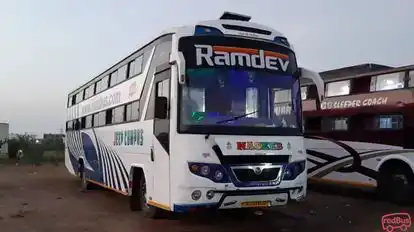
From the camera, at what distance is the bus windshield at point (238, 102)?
7.27 meters

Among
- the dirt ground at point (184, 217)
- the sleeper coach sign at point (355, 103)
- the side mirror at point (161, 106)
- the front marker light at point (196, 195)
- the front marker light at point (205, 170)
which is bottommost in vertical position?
the dirt ground at point (184, 217)

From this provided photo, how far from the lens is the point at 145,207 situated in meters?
9.05

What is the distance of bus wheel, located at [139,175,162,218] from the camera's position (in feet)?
28.3

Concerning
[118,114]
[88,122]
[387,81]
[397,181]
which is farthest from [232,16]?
[88,122]

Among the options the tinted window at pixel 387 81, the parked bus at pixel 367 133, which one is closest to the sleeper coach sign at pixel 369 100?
the parked bus at pixel 367 133

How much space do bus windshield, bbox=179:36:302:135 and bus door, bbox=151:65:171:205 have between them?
0.40m

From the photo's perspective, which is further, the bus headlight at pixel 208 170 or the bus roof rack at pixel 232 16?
the bus roof rack at pixel 232 16

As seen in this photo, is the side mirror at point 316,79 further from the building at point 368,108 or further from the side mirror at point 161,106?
the side mirror at point 161,106

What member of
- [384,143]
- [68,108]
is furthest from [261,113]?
[68,108]

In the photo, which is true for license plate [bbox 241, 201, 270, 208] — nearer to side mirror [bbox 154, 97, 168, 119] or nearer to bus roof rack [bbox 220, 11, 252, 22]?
side mirror [bbox 154, 97, 168, 119]

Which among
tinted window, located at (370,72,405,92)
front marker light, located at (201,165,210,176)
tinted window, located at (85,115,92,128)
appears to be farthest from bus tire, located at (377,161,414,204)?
tinted window, located at (85,115,92,128)

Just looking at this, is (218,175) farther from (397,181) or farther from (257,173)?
(397,181)

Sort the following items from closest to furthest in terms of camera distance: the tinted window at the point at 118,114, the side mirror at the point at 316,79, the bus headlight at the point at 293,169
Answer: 1. the bus headlight at the point at 293,169
2. the side mirror at the point at 316,79
3. the tinted window at the point at 118,114

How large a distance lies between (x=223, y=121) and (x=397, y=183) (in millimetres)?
6576
